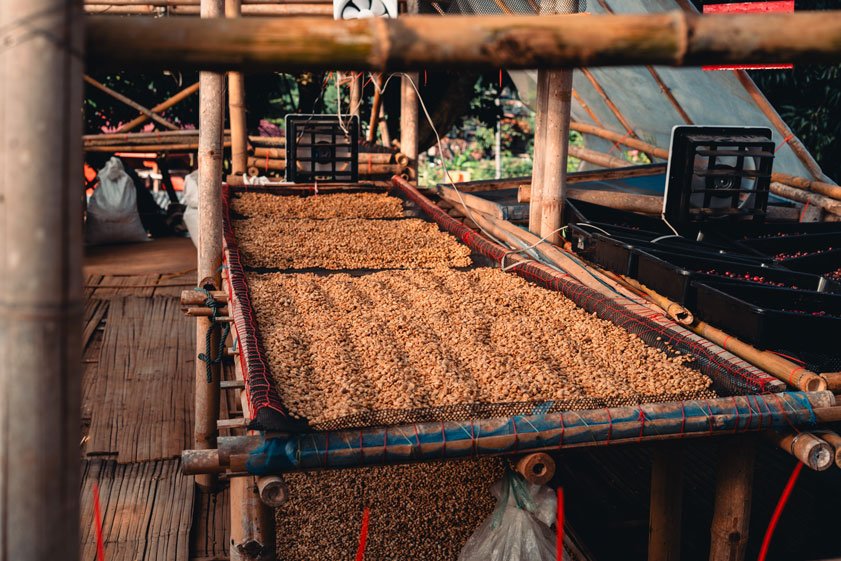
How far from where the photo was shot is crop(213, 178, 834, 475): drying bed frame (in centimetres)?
257

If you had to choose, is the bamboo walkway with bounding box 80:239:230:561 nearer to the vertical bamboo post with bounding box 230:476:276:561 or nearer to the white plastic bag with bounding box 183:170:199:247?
the white plastic bag with bounding box 183:170:199:247

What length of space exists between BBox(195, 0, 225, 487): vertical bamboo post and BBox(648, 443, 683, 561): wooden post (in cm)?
266

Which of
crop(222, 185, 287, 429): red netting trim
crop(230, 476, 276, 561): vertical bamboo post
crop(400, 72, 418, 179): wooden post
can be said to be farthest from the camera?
crop(400, 72, 418, 179): wooden post

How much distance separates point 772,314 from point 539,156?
2318 millimetres

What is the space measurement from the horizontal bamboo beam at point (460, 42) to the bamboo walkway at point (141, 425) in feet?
11.2

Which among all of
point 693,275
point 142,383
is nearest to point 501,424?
point 693,275

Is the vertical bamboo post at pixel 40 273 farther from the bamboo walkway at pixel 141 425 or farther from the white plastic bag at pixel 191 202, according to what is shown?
the white plastic bag at pixel 191 202

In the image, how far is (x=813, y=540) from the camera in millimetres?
4383

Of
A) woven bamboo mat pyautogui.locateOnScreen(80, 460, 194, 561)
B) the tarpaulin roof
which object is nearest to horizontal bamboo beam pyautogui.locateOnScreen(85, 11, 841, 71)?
woven bamboo mat pyautogui.locateOnScreen(80, 460, 194, 561)

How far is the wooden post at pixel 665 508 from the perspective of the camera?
136 inches

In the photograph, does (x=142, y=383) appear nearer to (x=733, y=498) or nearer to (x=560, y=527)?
(x=560, y=527)

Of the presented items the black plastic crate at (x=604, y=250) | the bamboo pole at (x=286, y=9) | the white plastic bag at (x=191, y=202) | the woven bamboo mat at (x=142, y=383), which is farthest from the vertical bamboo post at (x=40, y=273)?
the white plastic bag at (x=191, y=202)

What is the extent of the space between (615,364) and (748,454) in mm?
577

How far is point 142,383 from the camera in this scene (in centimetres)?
613
